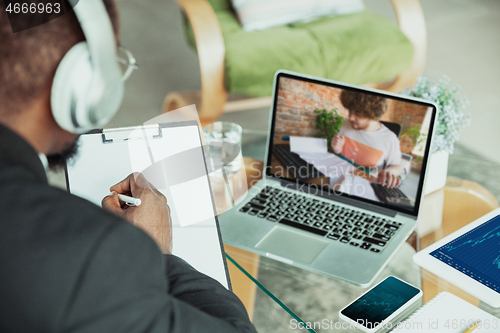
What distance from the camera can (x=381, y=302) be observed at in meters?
0.82

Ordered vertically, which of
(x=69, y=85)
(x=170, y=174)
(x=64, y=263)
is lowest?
(x=170, y=174)

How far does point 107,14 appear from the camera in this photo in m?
0.43

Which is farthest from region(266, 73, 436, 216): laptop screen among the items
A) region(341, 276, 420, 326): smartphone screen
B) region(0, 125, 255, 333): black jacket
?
region(0, 125, 255, 333): black jacket

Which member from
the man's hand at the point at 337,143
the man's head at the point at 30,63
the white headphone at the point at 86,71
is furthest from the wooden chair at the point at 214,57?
the man's head at the point at 30,63

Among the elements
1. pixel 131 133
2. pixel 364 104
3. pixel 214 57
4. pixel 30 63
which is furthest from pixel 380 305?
pixel 214 57

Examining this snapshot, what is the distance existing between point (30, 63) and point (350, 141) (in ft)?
2.56

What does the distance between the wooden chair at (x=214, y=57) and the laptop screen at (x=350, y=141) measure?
2.77ft

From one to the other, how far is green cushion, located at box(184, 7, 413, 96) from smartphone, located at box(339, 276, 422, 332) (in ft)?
4.15

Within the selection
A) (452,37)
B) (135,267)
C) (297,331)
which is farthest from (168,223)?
(452,37)

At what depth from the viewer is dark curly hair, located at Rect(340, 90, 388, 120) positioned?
101 cm

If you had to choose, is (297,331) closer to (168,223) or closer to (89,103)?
(168,223)

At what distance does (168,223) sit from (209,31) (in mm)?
1241

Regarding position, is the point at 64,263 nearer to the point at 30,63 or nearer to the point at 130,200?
the point at 30,63

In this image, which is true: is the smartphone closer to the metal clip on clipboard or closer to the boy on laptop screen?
the boy on laptop screen
